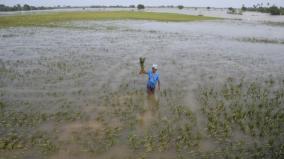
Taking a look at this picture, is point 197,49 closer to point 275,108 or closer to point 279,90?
point 279,90

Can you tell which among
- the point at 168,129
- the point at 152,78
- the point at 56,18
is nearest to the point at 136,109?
the point at 152,78

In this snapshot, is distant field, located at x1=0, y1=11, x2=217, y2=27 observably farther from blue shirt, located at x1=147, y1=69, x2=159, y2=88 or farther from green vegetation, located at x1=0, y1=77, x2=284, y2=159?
green vegetation, located at x1=0, y1=77, x2=284, y2=159

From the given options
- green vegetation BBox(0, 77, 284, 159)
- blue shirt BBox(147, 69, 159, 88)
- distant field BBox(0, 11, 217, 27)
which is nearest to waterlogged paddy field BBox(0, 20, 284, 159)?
green vegetation BBox(0, 77, 284, 159)

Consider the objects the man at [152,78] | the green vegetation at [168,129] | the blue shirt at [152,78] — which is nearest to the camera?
the green vegetation at [168,129]

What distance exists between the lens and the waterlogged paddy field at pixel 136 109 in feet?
26.1

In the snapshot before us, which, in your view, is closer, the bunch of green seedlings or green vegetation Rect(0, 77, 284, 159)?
green vegetation Rect(0, 77, 284, 159)

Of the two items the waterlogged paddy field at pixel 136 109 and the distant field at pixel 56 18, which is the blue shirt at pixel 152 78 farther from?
the distant field at pixel 56 18

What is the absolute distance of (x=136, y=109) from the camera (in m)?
10.9

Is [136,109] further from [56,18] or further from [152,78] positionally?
[56,18]

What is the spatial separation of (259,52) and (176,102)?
16.0 m

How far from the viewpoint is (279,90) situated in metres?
13.3

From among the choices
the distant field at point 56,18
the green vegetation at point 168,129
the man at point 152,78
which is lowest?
the green vegetation at point 168,129

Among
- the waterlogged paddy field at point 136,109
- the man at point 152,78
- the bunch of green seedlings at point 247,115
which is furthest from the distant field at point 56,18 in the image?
the bunch of green seedlings at point 247,115

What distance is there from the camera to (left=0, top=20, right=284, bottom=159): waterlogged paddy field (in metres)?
7.95
